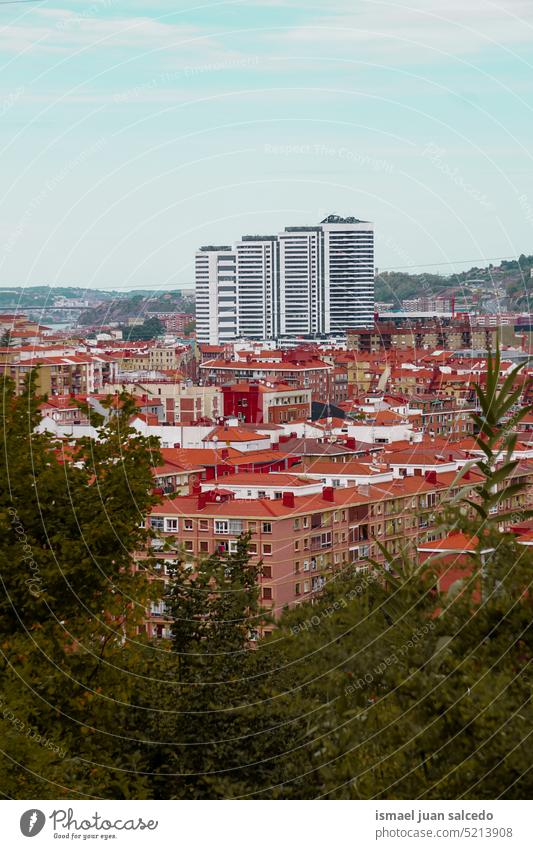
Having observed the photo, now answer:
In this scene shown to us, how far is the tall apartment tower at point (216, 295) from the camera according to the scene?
2278 centimetres

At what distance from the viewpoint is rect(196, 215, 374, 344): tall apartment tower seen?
74.2 feet

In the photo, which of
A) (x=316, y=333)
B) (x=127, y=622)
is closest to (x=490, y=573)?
(x=127, y=622)

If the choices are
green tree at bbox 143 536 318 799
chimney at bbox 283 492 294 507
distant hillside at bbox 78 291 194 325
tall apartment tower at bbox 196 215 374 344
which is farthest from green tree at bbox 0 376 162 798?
tall apartment tower at bbox 196 215 374 344

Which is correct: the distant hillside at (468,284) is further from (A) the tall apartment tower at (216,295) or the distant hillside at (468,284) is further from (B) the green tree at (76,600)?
(B) the green tree at (76,600)

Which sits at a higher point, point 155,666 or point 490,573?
point 490,573

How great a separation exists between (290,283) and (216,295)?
1.28m

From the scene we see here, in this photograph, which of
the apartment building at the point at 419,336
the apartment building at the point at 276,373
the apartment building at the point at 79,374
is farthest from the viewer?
the apartment building at the point at 276,373

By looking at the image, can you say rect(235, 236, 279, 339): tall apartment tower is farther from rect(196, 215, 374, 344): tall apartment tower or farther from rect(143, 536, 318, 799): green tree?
rect(143, 536, 318, 799): green tree

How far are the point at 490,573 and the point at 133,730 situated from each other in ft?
7.00

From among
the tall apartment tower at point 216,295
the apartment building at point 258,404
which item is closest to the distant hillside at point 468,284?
the tall apartment tower at point 216,295

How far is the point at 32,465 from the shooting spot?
19.2 ft

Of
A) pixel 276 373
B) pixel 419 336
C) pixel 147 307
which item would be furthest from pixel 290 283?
pixel 419 336

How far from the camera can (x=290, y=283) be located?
2538 centimetres

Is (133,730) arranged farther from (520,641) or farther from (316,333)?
(316,333)
